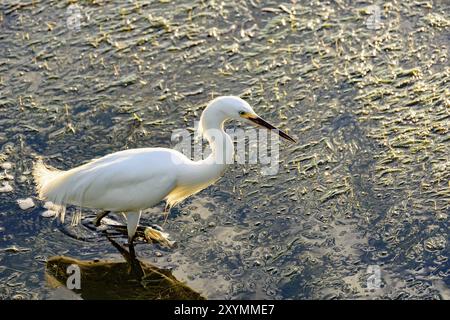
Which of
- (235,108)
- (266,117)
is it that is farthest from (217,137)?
(266,117)

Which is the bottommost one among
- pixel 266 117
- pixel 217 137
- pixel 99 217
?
pixel 99 217

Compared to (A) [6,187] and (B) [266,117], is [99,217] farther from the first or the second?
(B) [266,117]

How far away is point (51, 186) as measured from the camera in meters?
6.27

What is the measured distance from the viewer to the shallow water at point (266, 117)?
604 centimetres

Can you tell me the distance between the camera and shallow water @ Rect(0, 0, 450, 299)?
6.04 meters

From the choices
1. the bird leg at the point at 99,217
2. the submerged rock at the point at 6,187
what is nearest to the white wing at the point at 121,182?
the bird leg at the point at 99,217

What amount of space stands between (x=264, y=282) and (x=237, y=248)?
42cm

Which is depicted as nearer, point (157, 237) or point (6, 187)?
point (157, 237)

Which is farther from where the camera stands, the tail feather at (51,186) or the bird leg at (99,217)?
the bird leg at (99,217)

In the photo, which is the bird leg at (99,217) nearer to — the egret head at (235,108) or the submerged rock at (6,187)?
the submerged rock at (6,187)

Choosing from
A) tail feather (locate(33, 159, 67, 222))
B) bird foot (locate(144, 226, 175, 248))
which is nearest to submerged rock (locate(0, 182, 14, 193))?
tail feather (locate(33, 159, 67, 222))

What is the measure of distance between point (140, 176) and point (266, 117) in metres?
1.97

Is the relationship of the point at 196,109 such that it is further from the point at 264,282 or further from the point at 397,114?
the point at 264,282

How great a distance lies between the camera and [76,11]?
971cm
